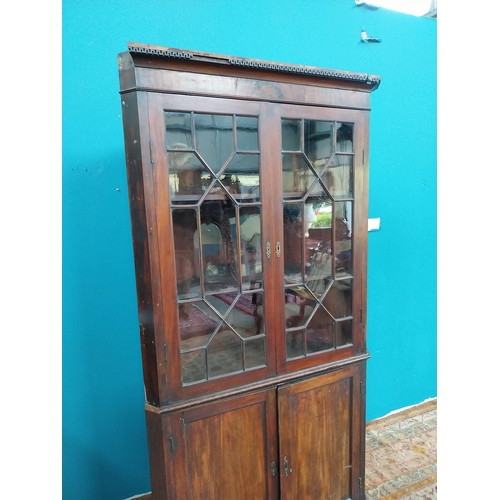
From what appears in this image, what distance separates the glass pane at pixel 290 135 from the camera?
117 centimetres

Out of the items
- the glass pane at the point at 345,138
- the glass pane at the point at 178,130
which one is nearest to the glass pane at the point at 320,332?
the glass pane at the point at 345,138

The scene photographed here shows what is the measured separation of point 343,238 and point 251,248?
1.24 feet

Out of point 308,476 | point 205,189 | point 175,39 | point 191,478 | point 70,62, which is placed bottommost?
point 308,476

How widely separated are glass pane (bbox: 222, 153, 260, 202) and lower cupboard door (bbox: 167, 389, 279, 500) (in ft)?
2.23

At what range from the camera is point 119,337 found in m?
1.54

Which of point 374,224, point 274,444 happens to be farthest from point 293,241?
point 374,224

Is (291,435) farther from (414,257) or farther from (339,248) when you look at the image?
(414,257)

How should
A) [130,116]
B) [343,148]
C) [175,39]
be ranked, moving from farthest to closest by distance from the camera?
[175,39]
[343,148]
[130,116]

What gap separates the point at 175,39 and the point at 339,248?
42.6 inches

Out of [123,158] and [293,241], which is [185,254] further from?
[123,158]

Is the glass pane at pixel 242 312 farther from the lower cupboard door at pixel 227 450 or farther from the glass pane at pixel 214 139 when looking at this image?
the glass pane at pixel 214 139

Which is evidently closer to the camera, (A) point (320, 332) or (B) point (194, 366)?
(B) point (194, 366)

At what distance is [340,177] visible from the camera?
130 centimetres

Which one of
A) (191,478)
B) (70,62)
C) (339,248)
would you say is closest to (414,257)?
(339,248)
